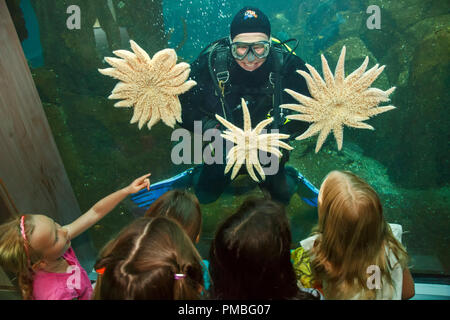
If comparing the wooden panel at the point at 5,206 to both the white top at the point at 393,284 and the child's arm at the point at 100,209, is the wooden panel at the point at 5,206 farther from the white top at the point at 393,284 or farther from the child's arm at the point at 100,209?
the white top at the point at 393,284

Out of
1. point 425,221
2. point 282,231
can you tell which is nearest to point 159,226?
point 282,231

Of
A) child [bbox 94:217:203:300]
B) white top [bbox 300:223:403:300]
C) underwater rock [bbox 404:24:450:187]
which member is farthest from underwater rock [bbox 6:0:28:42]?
underwater rock [bbox 404:24:450:187]

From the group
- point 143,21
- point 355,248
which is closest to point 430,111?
point 355,248

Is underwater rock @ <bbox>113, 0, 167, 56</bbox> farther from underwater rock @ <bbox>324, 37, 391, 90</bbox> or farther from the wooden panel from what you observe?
underwater rock @ <bbox>324, 37, 391, 90</bbox>

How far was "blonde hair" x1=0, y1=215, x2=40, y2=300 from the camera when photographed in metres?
1.59

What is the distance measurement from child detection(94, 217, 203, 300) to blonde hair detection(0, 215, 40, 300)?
2.50ft

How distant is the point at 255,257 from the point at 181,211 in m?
0.78

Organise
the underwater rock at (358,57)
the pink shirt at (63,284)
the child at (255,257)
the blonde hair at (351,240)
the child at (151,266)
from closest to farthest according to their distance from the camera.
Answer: the child at (151,266), the child at (255,257), the blonde hair at (351,240), the pink shirt at (63,284), the underwater rock at (358,57)

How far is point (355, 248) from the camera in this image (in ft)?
4.96

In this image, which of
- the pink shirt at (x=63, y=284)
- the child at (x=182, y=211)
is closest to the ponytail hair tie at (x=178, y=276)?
the child at (x=182, y=211)

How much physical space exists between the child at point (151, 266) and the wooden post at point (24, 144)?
208 cm

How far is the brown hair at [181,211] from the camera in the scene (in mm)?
1851

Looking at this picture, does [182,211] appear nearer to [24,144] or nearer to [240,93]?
[240,93]
